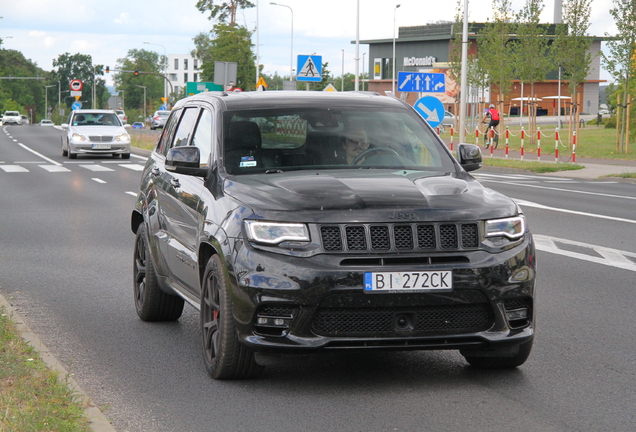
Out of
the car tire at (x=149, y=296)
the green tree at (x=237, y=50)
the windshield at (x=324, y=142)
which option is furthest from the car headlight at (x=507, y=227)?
the green tree at (x=237, y=50)

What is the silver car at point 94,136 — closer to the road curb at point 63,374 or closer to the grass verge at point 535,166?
the grass verge at point 535,166

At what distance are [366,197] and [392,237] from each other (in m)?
0.31

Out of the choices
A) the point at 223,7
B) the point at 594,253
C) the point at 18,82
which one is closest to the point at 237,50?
the point at 223,7

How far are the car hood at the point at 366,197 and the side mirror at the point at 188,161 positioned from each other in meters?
0.34

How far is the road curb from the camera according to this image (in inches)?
184

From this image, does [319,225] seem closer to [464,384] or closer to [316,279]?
[316,279]

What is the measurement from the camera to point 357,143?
6.44 metres

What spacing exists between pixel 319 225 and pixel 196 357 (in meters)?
1.64

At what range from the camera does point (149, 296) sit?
740 cm

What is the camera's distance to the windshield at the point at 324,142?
6.29m

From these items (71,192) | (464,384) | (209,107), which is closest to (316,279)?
(464,384)

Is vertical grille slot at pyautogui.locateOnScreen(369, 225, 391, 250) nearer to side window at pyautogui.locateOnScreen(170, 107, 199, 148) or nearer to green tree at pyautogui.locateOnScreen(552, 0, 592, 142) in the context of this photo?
side window at pyautogui.locateOnScreen(170, 107, 199, 148)

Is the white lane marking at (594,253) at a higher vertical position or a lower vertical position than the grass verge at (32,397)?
lower

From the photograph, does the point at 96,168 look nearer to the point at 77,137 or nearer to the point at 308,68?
the point at 77,137
